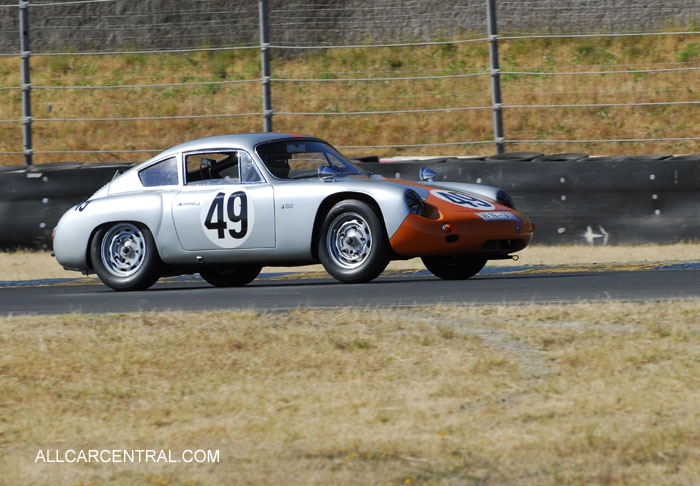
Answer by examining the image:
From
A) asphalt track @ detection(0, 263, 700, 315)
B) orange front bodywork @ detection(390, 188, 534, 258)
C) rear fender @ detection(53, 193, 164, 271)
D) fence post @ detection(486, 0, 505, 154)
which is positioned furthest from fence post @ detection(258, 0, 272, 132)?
orange front bodywork @ detection(390, 188, 534, 258)

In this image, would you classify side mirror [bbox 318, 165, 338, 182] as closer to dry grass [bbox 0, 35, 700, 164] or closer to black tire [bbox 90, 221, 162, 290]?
black tire [bbox 90, 221, 162, 290]

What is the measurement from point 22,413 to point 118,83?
18498 mm

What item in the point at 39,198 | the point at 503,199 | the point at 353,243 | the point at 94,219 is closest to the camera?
the point at 353,243

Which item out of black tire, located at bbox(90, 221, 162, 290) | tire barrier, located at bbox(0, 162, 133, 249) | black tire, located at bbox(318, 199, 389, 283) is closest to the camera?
black tire, located at bbox(318, 199, 389, 283)

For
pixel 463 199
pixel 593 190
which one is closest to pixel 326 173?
pixel 463 199

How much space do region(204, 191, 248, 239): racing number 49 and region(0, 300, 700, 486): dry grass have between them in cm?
226

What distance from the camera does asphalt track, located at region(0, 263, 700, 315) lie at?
7324mm

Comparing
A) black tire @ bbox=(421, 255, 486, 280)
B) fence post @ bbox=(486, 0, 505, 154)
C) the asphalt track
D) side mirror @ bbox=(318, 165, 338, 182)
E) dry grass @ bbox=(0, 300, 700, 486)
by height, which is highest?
fence post @ bbox=(486, 0, 505, 154)

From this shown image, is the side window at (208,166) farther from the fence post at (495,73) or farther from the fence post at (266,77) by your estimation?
the fence post at (495,73)

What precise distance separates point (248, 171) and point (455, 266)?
186cm

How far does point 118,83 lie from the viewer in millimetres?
22719

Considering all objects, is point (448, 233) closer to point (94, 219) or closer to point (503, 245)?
point (503, 245)

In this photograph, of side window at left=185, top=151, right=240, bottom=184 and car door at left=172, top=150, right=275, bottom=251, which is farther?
side window at left=185, top=151, right=240, bottom=184

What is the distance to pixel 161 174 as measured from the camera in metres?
9.47
